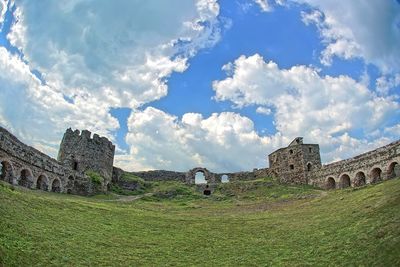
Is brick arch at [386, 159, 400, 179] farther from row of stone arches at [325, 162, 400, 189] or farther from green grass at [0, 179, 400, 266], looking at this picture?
green grass at [0, 179, 400, 266]

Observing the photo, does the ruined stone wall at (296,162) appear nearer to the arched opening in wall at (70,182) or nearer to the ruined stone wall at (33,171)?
the ruined stone wall at (33,171)

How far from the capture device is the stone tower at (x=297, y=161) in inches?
1869

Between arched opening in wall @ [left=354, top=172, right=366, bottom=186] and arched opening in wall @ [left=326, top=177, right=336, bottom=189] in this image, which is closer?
arched opening in wall @ [left=354, top=172, right=366, bottom=186]

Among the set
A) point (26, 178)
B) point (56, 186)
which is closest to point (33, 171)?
point (26, 178)

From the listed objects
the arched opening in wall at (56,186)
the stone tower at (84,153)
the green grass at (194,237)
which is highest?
the stone tower at (84,153)

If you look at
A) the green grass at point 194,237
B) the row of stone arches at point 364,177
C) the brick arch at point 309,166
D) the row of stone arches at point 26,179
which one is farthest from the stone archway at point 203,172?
the green grass at point 194,237

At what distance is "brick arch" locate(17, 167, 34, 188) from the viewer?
29734 millimetres

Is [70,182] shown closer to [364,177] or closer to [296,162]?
[296,162]

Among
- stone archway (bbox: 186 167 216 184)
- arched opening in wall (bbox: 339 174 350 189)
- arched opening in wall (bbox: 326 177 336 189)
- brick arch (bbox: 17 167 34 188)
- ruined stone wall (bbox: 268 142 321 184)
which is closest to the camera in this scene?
brick arch (bbox: 17 167 34 188)

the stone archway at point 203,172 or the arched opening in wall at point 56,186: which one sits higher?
the stone archway at point 203,172

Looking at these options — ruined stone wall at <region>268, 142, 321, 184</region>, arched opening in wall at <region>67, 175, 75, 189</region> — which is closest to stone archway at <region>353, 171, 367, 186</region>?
ruined stone wall at <region>268, 142, 321, 184</region>

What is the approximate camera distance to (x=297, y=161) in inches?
1914

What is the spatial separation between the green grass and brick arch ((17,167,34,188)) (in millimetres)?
10154

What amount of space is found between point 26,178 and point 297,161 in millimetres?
34919
